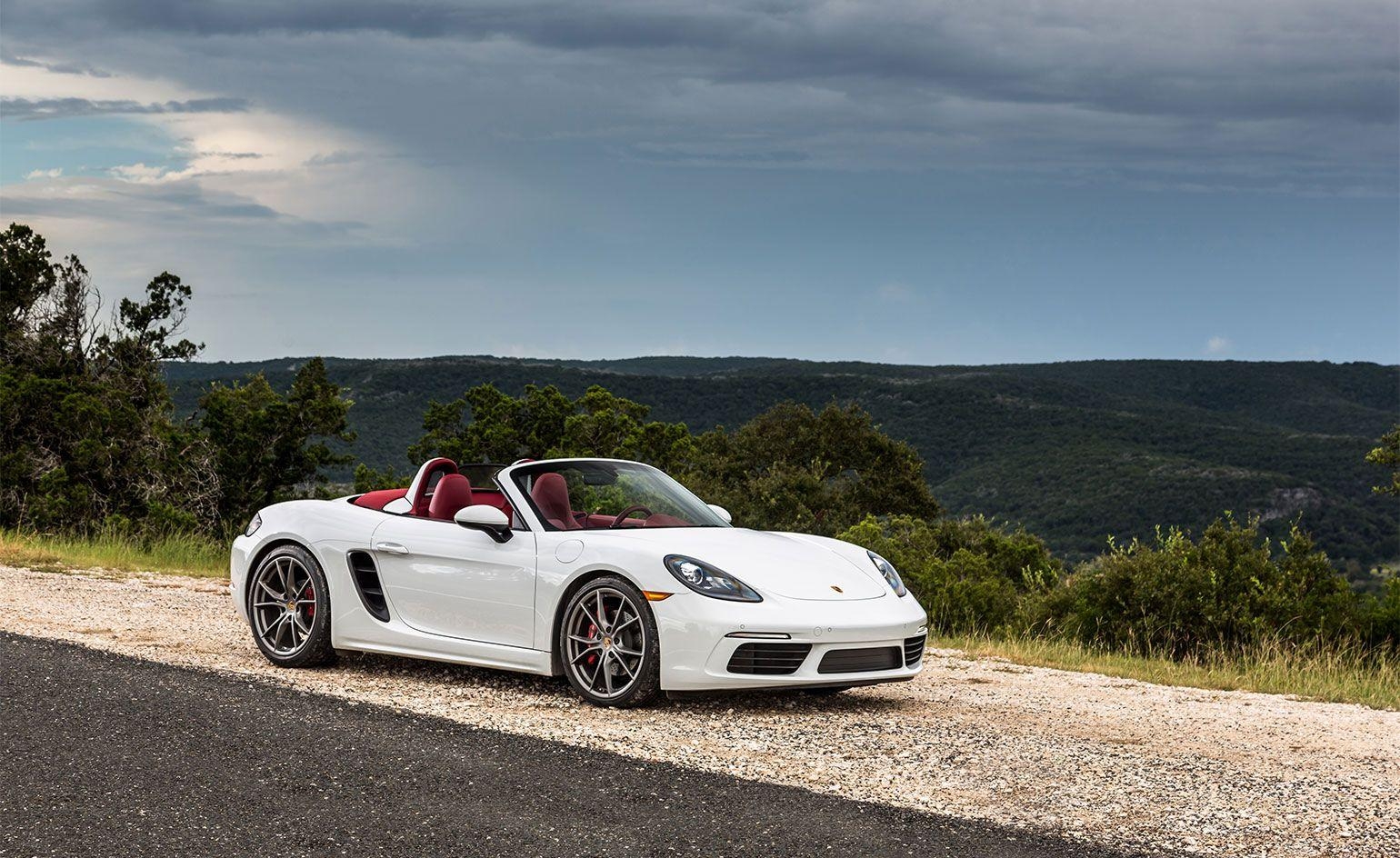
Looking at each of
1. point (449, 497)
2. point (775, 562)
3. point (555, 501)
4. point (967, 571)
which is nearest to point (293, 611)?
point (449, 497)

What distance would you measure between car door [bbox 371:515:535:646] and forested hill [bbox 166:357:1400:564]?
3177 centimetres

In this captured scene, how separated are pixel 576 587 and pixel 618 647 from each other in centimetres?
43

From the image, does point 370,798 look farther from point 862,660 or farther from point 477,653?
point 862,660

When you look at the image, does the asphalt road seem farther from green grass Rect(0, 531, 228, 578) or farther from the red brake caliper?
green grass Rect(0, 531, 228, 578)

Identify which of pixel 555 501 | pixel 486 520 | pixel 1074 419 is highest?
pixel 1074 419

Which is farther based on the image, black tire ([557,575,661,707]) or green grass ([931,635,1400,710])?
green grass ([931,635,1400,710])

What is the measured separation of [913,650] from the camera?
8.20m

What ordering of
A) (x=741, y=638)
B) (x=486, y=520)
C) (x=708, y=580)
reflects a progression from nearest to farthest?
(x=741, y=638) < (x=708, y=580) < (x=486, y=520)

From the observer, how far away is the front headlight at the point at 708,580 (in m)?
7.66

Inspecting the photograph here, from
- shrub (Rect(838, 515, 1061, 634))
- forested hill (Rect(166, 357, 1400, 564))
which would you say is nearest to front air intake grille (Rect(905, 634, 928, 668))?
shrub (Rect(838, 515, 1061, 634))

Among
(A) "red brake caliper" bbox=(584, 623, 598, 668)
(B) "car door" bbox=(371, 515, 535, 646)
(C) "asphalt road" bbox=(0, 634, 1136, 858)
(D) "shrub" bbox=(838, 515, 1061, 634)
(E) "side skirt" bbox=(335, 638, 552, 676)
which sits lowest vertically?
(D) "shrub" bbox=(838, 515, 1061, 634)

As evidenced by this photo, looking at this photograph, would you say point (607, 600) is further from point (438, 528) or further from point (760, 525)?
point (760, 525)

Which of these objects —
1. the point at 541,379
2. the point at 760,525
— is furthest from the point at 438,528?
the point at 541,379

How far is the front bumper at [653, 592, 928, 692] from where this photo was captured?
755cm
